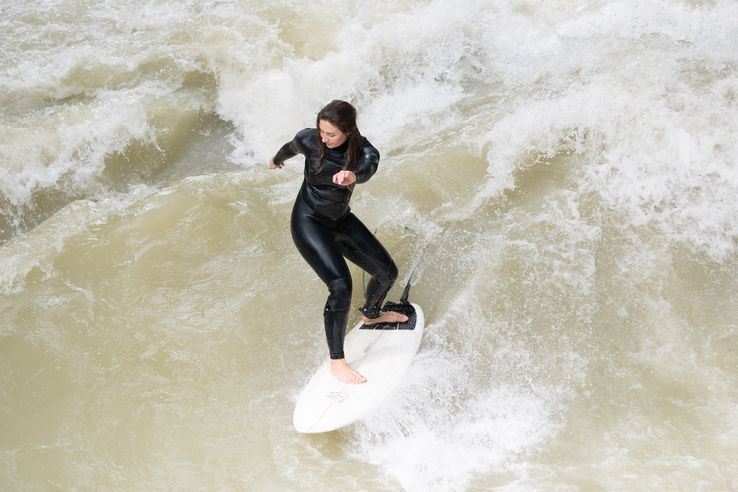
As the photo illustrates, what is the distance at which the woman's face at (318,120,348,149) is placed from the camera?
2.85 metres

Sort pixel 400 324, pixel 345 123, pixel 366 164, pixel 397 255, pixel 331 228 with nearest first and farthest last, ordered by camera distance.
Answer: pixel 345 123 → pixel 366 164 → pixel 331 228 → pixel 400 324 → pixel 397 255

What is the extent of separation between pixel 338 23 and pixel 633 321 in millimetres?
4133

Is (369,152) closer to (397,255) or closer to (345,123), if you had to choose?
(345,123)

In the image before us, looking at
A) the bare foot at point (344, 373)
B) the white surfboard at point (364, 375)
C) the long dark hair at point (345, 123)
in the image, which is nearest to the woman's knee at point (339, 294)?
the bare foot at point (344, 373)

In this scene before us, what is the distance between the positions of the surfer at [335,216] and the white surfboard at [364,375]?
8cm

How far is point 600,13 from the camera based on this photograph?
21.0 feet

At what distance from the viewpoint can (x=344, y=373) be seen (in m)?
3.29

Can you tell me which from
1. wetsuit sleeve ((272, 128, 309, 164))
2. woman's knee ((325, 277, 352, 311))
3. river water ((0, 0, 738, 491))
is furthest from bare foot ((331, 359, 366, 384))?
wetsuit sleeve ((272, 128, 309, 164))

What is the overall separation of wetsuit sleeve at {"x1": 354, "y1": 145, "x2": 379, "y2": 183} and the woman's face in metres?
0.12

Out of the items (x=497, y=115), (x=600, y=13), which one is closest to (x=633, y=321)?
(x=497, y=115)

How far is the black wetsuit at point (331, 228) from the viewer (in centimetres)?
302

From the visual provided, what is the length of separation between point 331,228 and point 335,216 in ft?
0.23

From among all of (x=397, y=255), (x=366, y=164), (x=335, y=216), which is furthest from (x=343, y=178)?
(x=397, y=255)

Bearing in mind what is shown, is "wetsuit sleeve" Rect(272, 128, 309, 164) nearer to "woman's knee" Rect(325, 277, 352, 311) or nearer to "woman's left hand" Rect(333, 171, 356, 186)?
"woman's left hand" Rect(333, 171, 356, 186)
